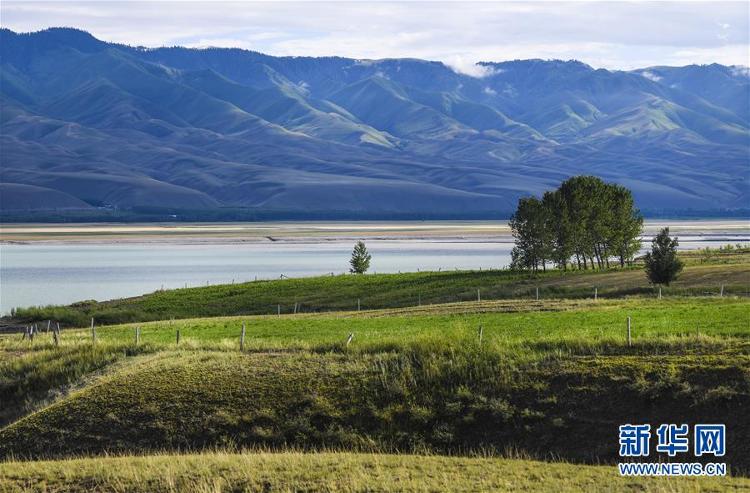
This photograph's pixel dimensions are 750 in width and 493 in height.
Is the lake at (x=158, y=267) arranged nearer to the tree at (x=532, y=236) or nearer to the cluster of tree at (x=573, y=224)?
the cluster of tree at (x=573, y=224)

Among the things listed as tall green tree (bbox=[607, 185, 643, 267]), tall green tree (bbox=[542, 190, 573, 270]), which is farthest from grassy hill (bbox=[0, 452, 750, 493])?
tall green tree (bbox=[607, 185, 643, 267])

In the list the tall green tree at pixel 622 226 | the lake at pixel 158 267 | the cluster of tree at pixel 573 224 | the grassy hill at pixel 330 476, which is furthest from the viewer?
the lake at pixel 158 267

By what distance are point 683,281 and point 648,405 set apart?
49606 millimetres

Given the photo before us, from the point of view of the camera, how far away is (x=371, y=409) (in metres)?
34.9

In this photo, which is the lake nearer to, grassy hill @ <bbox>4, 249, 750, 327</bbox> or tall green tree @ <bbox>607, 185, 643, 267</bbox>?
grassy hill @ <bbox>4, 249, 750, 327</bbox>

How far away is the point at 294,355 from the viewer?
40.6m

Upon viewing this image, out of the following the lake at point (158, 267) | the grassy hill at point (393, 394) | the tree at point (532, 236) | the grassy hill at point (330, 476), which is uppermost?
the tree at point (532, 236)

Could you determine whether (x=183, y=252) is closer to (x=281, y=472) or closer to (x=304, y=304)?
(x=304, y=304)

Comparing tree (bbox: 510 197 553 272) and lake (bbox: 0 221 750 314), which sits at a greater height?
tree (bbox: 510 197 553 272)

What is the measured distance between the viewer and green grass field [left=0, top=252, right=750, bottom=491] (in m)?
28.0

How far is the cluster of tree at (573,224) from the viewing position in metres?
104

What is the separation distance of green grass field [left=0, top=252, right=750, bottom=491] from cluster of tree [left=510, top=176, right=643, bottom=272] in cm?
5843

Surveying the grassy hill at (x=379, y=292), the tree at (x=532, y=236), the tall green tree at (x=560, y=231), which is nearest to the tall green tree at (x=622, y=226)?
the tall green tree at (x=560, y=231)

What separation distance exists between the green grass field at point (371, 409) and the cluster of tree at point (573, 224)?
58.4 meters
